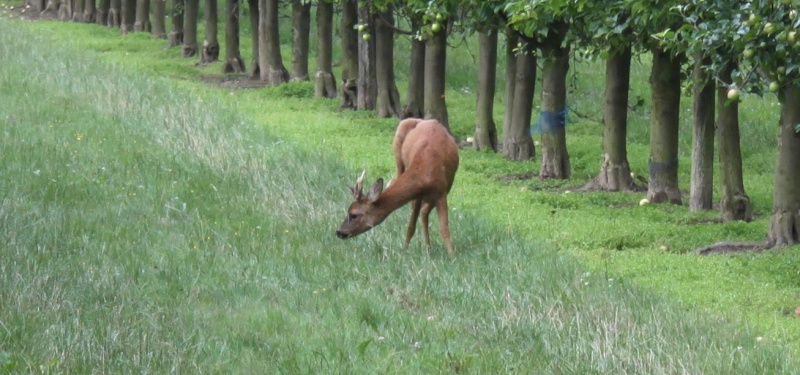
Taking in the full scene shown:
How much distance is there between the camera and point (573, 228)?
14.1m

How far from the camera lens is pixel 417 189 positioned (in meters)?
12.4

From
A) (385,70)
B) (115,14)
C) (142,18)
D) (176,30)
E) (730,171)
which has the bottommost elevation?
(730,171)

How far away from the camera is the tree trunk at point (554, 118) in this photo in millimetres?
18594

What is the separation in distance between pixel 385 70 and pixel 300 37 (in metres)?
4.93

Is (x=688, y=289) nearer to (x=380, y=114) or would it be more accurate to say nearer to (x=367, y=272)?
(x=367, y=272)

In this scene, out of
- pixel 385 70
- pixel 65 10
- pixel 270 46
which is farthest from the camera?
pixel 65 10

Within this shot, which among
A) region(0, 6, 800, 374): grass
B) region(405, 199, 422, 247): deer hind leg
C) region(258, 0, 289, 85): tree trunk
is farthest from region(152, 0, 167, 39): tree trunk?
region(405, 199, 422, 247): deer hind leg

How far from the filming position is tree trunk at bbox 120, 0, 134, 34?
46.0m

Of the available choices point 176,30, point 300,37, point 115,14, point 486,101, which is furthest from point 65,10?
point 486,101

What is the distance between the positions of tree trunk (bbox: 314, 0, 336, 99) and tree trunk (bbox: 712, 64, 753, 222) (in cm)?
1436

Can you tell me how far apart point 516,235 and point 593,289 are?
2.76 m

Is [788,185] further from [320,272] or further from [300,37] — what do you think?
[300,37]

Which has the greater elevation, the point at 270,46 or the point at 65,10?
the point at 65,10

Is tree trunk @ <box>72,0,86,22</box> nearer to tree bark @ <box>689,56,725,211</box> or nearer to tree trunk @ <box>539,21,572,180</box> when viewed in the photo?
tree trunk @ <box>539,21,572,180</box>
